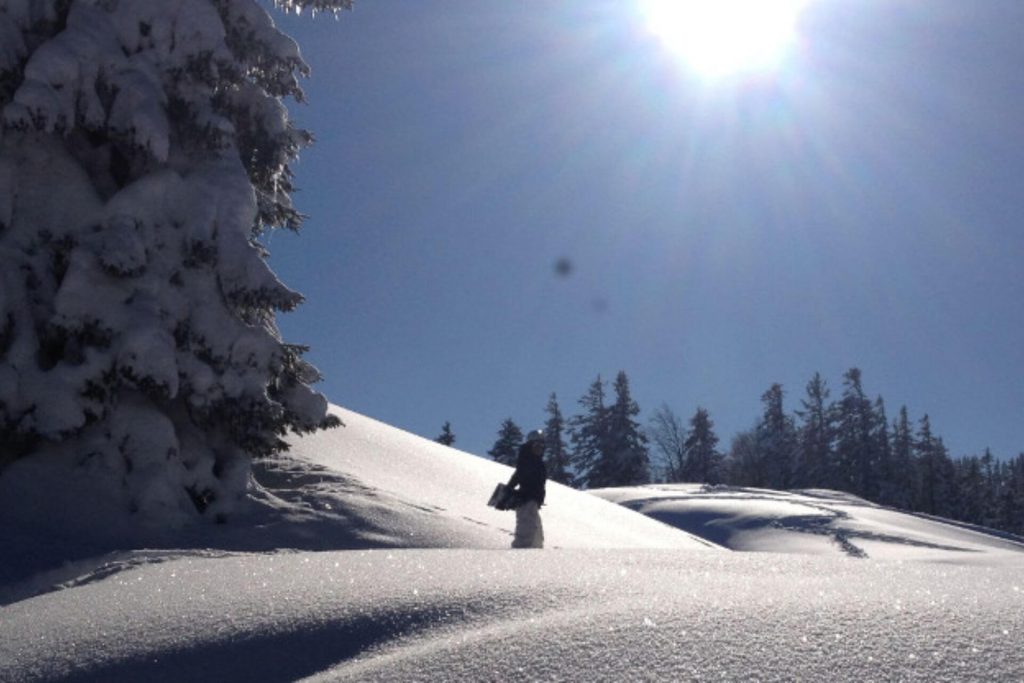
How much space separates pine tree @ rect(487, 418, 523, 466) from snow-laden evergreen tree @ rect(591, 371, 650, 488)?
527cm

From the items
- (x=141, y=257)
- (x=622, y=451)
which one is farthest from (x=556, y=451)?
(x=141, y=257)

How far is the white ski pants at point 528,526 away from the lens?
1049cm

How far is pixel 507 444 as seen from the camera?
5272 centimetres

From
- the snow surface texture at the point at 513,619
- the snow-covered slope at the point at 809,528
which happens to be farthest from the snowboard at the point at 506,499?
the snow-covered slope at the point at 809,528

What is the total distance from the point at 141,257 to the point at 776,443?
6957 cm

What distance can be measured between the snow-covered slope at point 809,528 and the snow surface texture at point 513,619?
1358 cm

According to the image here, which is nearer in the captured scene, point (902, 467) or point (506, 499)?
point (506, 499)

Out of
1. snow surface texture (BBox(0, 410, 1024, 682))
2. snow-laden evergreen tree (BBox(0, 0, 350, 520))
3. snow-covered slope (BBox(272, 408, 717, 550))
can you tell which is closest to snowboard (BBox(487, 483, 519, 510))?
snow-covered slope (BBox(272, 408, 717, 550))

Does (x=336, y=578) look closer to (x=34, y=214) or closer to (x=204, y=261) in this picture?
(x=204, y=261)

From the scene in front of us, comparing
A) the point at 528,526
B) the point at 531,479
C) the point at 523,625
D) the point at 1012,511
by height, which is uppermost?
the point at 1012,511

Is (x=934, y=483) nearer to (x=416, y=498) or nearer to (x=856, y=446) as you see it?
(x=856, y=446)

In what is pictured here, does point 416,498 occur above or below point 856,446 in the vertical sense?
below

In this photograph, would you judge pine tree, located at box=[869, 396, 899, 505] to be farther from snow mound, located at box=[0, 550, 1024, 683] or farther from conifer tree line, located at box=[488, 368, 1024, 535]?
snow mound, located at box=[0, 550, 1024, 683]

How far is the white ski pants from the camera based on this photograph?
34.4 ft
